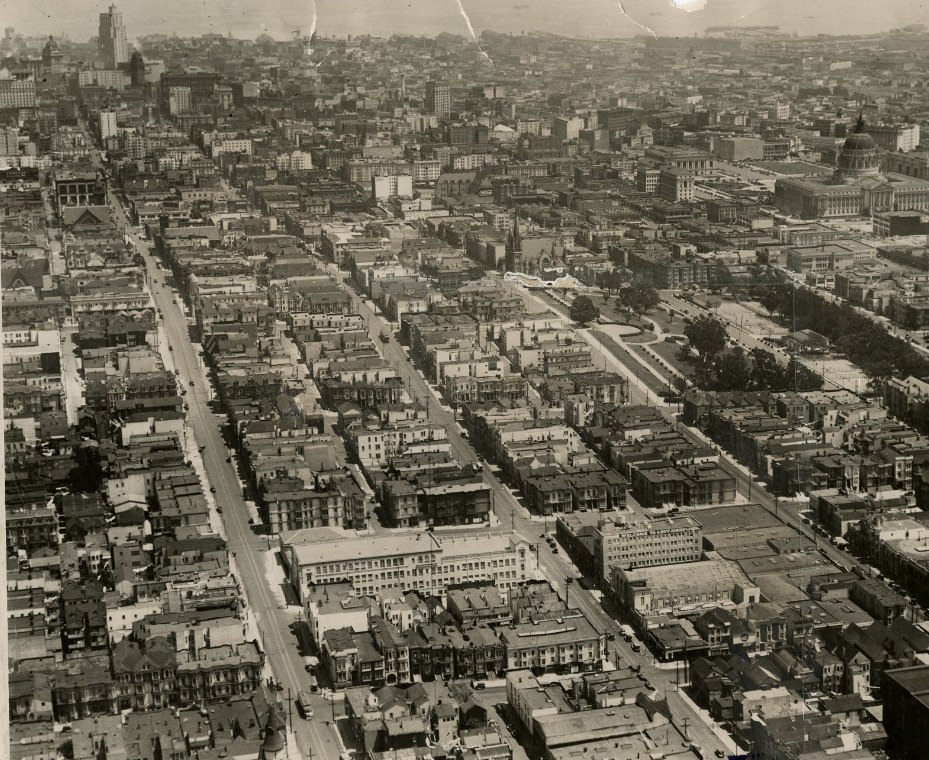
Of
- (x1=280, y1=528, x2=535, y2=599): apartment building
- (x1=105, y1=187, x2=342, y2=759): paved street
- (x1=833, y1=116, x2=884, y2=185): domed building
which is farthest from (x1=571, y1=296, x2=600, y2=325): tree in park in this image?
(x1=833, y1=116, x2=884, y2=185): domed building

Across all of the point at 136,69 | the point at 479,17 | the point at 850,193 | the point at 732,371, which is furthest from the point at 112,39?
the point at 732,371

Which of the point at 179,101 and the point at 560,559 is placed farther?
the point at 179,101

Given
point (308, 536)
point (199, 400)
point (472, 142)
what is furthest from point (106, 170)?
point (308, 536)

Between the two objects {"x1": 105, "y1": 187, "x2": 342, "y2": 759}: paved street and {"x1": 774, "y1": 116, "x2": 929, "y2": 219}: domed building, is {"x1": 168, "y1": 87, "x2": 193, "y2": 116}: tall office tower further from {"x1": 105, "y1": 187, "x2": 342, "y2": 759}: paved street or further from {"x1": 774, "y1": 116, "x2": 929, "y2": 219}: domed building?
{"x1": 105, "y1": 187, "x2": 342, "y2": 759}: paved street

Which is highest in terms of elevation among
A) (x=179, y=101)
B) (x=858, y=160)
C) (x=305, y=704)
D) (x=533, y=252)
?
(x=179, y=101)

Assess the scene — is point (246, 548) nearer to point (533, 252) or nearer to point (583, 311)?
point (583, 311)

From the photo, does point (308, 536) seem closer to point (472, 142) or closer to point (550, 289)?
point (550, 289)

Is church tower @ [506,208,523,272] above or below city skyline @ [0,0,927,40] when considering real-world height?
below

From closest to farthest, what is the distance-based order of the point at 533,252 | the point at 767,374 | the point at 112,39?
the point at 767,374 < the point at 533,252 < the point at 112,39
